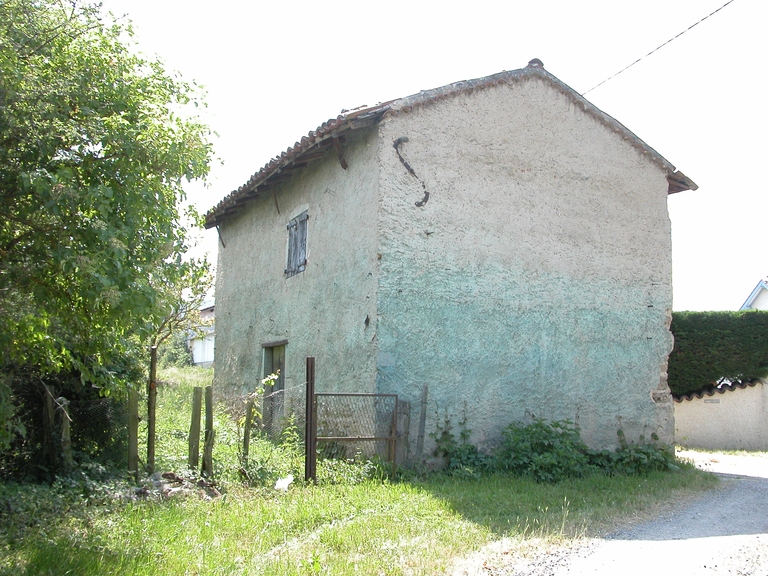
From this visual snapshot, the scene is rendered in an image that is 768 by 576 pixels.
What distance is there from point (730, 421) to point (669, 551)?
11197mm

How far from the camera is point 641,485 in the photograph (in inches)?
367

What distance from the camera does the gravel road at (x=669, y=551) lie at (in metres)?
5.46

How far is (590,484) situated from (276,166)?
6888 mm

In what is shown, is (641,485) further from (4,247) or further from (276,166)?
(4,247)

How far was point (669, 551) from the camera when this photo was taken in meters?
6.10

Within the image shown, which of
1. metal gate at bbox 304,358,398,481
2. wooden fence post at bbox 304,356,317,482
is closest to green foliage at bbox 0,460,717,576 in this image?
wooden fence post at bbox 304,356,317,482

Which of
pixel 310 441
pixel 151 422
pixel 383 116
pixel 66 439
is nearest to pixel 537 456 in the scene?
A: pixel 310 441

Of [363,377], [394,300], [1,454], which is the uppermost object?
[394,300]

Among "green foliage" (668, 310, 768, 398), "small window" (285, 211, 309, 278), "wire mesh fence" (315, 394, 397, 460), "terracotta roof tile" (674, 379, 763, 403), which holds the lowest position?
"wire mesh fence" (315, 394, 397, 460)

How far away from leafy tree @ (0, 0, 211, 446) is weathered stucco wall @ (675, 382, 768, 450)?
13.6m

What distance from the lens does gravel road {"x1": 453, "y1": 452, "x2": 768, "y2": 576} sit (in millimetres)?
5457

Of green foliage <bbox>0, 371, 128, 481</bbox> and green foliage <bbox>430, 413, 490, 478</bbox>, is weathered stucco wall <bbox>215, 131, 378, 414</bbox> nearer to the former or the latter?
green foliage <bbox>430, 413, 490, 478</bbox>

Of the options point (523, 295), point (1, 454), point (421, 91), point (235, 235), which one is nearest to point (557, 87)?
point (421, 91)

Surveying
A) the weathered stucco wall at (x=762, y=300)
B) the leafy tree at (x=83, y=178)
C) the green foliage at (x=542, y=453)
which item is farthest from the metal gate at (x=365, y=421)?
the weathered stucco wall at (x=762, y=300)
